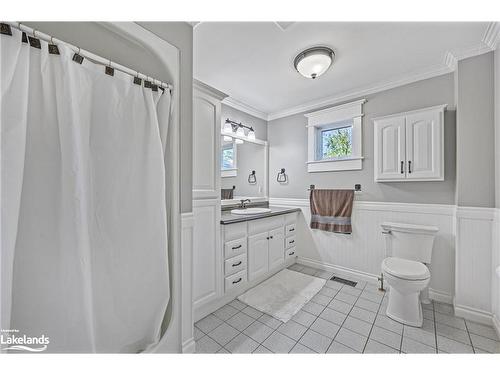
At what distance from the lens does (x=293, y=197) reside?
2959mm

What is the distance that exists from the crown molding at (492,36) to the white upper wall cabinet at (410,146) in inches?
18.7

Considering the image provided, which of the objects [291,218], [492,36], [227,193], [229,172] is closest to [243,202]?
[227,193]

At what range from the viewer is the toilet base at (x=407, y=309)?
1.59 metres

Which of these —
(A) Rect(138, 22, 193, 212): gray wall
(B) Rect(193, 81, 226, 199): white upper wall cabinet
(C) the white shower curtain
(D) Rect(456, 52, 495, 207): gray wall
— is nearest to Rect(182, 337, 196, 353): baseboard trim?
(C) the white shower curtain

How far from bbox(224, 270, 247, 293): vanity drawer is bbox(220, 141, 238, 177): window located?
1.18 meters

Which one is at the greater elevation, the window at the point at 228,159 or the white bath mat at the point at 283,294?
the window at the point at 228,159

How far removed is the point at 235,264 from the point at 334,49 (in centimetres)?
211

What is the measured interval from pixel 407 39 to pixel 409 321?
88.1 inches

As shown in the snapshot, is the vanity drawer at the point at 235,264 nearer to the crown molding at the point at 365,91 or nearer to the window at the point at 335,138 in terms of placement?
the window at the point at 335,138

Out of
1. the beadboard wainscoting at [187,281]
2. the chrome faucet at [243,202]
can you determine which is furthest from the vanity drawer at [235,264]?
the chrome faucet at [243,202]

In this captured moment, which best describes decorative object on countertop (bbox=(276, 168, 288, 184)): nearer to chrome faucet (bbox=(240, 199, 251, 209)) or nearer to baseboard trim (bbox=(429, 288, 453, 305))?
chrome faucet (bbox=(240, 199, 251, 209))

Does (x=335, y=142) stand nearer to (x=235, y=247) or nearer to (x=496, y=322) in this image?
(x=235, y=247)
